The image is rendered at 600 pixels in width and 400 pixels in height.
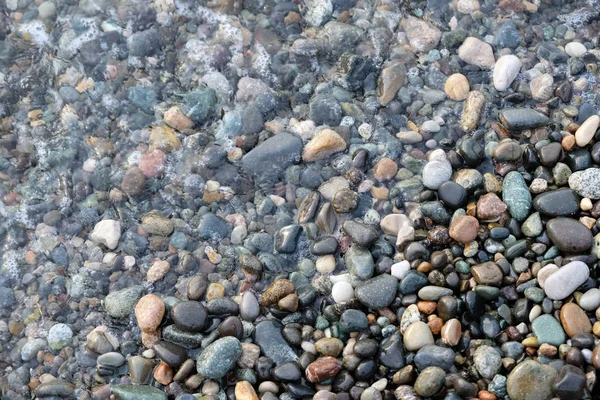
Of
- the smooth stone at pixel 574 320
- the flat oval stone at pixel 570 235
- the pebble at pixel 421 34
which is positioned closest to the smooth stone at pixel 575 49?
the pebble at pixel 421 34

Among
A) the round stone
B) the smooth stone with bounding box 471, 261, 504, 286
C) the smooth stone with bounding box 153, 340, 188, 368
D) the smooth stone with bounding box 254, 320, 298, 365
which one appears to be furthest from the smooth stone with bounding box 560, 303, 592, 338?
the round stone

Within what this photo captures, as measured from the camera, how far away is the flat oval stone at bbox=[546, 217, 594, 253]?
271cm

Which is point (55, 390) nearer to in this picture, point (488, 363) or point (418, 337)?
point (418, 337)

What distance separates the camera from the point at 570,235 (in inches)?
107

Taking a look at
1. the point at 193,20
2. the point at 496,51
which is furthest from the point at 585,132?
the point at 193,20

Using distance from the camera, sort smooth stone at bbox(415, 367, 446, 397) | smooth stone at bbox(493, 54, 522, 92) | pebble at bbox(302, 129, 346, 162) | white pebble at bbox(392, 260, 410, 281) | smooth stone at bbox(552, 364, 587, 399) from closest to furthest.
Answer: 1. smooth stone at bbox(552, 364, 587, 399)
2. smooth stone at bbox(415, 367, 446, 397)
3. white pebble at bbox(392, 260, 410, 281)
4. pebble at bbox(302, 129, 346, 162)
5. smooth stone at bbox(493, 54, 522, 92)

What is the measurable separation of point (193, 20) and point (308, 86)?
988 mm

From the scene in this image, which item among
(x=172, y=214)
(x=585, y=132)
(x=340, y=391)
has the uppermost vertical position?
(x=585, y=132)

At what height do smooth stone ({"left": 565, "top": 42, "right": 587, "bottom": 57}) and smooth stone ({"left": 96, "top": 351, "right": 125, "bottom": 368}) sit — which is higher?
smooth stone ({"left": 565, "top": 42, "right": 587, "bottom": 57})

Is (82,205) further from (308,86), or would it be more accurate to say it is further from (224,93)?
(308,86)

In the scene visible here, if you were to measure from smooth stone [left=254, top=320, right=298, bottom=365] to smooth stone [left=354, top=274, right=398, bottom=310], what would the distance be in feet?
1.42

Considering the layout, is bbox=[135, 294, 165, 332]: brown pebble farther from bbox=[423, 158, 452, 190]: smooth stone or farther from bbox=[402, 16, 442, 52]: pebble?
bbox=[402, 16, 442, 52]: pebble

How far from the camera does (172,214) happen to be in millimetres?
3260

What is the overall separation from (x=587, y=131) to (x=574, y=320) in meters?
1.04
